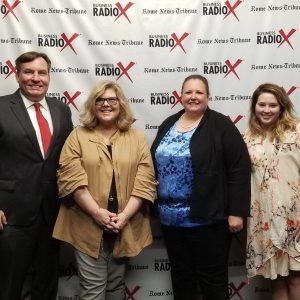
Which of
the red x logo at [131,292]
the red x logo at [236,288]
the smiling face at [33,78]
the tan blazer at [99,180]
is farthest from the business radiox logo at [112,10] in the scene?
the red x logo at [236,288]

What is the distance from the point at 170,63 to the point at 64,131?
0.83m

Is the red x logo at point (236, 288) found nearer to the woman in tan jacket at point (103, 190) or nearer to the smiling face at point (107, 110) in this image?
the woman in tan jacket at point (103, 190)

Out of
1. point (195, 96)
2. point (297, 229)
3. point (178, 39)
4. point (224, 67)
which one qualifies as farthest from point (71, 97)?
point (297, 229)

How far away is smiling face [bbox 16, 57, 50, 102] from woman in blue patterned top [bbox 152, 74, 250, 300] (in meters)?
0.68

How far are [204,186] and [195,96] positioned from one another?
1.51 ft

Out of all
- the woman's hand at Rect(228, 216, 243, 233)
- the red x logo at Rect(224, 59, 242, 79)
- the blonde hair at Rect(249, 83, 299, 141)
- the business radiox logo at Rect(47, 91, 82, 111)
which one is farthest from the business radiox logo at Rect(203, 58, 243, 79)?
the woman's hand at Rect(228, 216, 243, 233)

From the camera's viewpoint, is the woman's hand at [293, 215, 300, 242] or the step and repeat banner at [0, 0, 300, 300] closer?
the woman's hand at [293, 215, 300, 242]

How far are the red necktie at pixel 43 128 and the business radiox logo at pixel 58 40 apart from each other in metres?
0.59

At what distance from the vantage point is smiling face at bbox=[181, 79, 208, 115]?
6.79 feet

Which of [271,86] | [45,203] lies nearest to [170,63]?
[271,86]

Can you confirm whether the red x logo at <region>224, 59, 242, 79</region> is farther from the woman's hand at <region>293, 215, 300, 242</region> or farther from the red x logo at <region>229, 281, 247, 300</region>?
the red x logo at <region>229, 281, 247, 300</region>

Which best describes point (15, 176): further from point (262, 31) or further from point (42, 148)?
point (262, 31)

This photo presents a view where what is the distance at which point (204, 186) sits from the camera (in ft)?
6.49

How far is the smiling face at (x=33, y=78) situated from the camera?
2.02 meters
